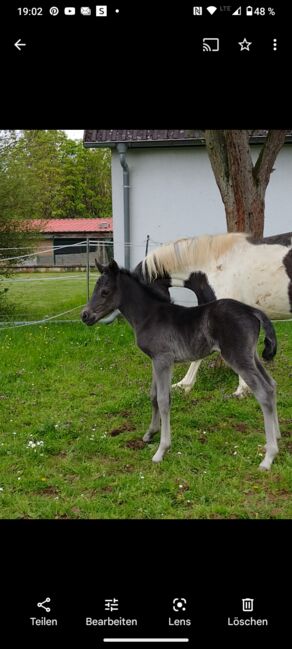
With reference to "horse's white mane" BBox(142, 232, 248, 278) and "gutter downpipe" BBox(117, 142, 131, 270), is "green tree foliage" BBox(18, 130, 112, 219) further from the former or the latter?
"horse's white mane" BBox(142, 232, 248, 278)

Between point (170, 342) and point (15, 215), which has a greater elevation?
point (15, 215)

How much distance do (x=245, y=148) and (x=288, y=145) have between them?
19.2 feet

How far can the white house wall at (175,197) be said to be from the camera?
11836mm

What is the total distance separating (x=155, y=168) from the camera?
1191cm

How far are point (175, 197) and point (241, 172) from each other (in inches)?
223

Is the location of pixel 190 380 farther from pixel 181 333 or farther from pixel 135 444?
pixel 181 333

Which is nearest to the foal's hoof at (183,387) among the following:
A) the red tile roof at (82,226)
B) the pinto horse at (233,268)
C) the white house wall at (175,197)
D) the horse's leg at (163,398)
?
the pinto horse at (233,268)
